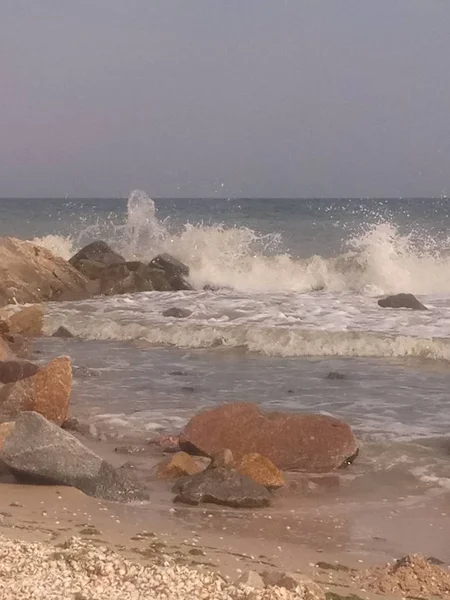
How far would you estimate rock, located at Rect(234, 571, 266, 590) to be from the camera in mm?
3715

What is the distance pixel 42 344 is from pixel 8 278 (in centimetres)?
459

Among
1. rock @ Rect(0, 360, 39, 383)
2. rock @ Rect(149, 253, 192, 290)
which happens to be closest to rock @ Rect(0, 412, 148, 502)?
rock @ Rect(0, 360, 39, 383)

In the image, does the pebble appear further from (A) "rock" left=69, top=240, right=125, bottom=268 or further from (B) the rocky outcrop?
(A) "rock" left=69, top=240, right=125, bottom=268

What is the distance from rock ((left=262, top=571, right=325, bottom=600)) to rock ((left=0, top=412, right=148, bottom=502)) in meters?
1.78

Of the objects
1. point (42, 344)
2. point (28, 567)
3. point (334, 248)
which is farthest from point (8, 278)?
point (334, 248)

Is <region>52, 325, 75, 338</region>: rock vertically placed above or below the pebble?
below

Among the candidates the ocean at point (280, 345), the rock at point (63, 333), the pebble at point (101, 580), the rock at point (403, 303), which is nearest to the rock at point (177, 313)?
the ocean at point (280, 345)

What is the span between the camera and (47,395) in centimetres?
759

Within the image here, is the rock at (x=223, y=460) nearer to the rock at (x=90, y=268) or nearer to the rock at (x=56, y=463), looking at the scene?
the rock at (x=56, y=463)

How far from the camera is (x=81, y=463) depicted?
5555mm

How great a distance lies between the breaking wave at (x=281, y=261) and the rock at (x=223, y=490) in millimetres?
14174

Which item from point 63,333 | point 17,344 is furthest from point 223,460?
point 63,333

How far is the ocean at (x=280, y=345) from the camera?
7684mm

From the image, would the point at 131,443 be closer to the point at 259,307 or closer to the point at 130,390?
the point at 130,390
